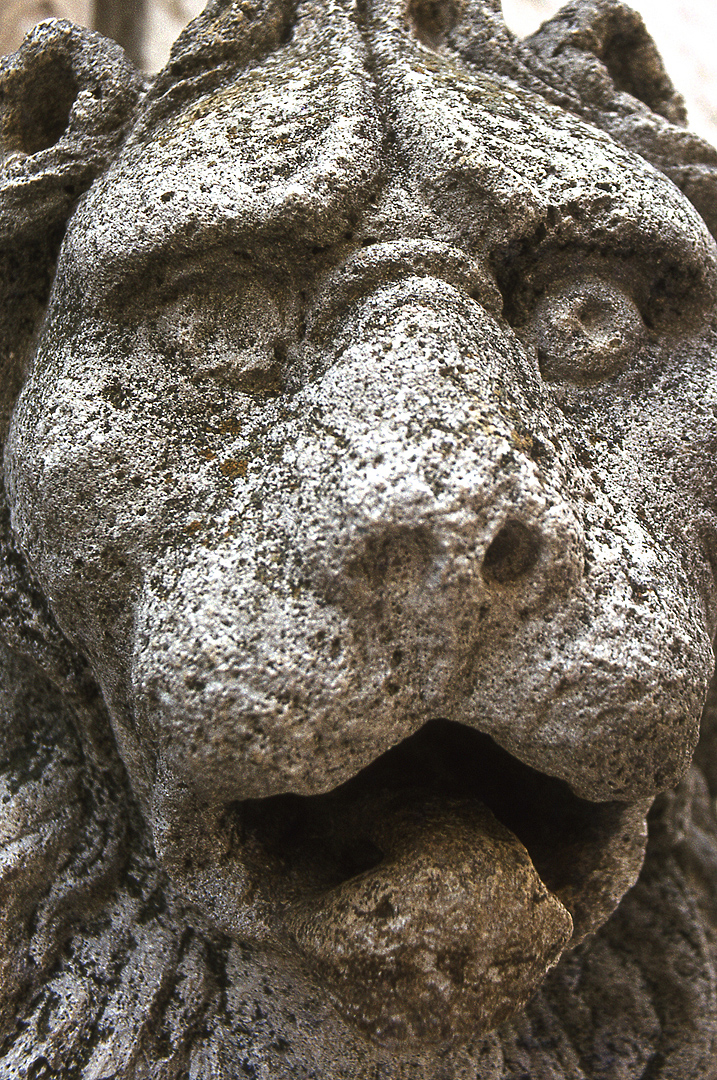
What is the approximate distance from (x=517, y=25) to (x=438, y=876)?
6.00 ft

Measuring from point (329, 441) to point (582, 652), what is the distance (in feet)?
0.70

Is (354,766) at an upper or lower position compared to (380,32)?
lower

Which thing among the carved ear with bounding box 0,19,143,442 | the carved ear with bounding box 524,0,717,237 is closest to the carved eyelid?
the carved ear with bounding box 524,0,717,237

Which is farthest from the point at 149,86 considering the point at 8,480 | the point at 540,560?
the point at 540,560

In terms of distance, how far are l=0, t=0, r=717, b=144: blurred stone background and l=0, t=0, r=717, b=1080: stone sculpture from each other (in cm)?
80

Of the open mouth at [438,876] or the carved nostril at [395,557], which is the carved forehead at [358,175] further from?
the open mouth at [438,876]

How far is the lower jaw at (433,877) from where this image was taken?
52cm

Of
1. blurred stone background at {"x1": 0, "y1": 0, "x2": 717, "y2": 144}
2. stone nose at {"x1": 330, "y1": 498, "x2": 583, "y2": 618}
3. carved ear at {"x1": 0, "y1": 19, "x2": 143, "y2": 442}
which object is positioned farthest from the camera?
blurred stone background at {"x1": 0, "y1": 0, "x2": 717, "y2": 144}

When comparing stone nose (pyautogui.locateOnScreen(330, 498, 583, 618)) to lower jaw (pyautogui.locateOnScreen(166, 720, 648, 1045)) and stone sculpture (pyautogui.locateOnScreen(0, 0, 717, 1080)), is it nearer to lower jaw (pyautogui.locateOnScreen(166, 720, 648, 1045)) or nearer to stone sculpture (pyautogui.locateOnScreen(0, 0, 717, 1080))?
stone sculpture (pyautogui.locateOnScreen(0, 0, 717, 1080))

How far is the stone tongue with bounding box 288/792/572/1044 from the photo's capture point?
520mm

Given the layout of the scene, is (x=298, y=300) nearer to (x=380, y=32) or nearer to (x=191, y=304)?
(x=191, y=304)

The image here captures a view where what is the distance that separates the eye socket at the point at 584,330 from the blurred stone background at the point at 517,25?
1123 millimetres

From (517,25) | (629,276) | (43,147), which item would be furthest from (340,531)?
(517,25)

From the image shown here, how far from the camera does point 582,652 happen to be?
511mm
